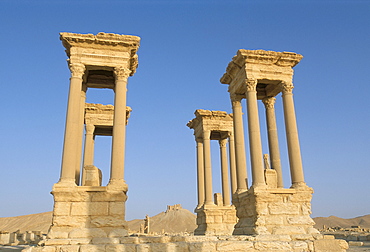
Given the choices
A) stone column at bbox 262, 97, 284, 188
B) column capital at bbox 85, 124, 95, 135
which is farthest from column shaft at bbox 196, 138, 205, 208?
column capital at bbox 85, 124, 95, 135

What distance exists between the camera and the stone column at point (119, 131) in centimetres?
1585

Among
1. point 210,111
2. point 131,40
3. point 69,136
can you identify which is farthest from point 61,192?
point 210,111

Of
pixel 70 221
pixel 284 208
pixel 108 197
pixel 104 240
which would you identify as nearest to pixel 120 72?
pixel 108 197

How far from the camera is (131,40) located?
17.7 m

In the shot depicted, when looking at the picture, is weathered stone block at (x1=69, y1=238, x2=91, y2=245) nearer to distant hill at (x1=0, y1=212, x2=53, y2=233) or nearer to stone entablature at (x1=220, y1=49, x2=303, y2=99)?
stone entablature at (x1=220, y1=49, x2=303, y2=99)

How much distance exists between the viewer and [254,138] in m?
19.0

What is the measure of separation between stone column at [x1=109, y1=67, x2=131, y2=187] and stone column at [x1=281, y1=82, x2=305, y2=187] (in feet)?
32.8

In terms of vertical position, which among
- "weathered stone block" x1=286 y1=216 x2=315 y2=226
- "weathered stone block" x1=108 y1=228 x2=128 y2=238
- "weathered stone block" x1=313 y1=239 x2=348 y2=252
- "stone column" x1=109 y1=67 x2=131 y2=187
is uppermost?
"stone column" x1=109 y1=67 x2=131 y2=187

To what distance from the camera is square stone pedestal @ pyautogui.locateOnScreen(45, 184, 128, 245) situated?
14.3 m

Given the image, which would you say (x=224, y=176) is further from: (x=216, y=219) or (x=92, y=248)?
(x=92, y=248)

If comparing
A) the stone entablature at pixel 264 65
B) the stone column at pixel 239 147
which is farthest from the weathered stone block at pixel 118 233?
the stone entablature at pixel 264 65

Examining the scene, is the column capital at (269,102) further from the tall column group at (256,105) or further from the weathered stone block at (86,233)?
the weathered stone block at (86,233)

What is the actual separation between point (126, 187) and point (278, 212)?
26.9ft

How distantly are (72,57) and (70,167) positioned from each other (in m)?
6.08
